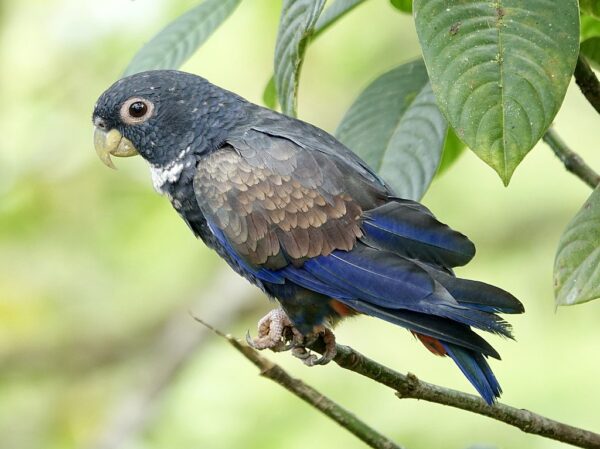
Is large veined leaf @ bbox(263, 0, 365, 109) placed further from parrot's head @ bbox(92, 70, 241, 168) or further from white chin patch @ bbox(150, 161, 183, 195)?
white chin patch @ bbox(150, 161, 183, 195)

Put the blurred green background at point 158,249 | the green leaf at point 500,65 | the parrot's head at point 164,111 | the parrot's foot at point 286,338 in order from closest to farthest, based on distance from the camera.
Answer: the green leaf at point 500,65, the parrot's foot at point 286,338, the parrot's head at point 164,111, the blurred green background at point 158,249

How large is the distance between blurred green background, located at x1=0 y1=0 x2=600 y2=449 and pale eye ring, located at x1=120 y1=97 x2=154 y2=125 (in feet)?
11.5

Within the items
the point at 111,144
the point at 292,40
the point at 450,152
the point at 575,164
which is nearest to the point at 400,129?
the point at 450,152

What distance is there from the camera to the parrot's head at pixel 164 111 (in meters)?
3.20

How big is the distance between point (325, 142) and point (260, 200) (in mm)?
283

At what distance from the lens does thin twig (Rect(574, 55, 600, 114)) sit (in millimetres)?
2598

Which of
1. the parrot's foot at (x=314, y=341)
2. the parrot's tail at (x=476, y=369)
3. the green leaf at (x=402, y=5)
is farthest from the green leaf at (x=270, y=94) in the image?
the parrot's tail at (x=476, y=369)

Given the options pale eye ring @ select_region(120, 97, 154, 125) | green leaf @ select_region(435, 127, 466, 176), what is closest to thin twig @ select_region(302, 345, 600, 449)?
green leaf @ select_region(435, 127, 466, 176)

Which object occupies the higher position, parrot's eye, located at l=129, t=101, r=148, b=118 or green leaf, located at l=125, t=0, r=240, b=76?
green leaf, located at l=125, t=0, r=240, b=76

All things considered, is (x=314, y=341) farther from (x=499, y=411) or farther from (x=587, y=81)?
(x=587, y=81)

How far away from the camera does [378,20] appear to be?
23.4 ft

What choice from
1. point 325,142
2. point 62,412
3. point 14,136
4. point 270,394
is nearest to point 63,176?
point 14,136

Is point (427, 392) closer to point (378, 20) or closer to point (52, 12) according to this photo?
point (378, 20)

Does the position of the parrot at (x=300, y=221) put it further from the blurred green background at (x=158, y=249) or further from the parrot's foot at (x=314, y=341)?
the blurred green background at (x=158, y=249)
